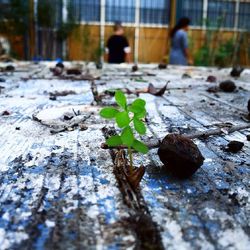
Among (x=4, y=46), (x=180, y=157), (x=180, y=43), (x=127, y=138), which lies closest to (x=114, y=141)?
(x=127, y=138)

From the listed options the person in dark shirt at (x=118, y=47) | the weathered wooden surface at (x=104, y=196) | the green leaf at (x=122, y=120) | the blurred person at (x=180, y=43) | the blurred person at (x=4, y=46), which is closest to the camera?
the weathered wooden surface at (x=104, y=196)

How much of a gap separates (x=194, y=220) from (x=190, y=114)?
939mm

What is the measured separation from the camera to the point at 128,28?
916cm

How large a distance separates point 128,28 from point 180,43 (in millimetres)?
3246

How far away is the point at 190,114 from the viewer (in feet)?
5.20

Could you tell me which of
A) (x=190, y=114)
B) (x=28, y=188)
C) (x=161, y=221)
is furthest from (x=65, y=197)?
(x=190, y=114)

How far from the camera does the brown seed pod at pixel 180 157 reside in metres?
0.84

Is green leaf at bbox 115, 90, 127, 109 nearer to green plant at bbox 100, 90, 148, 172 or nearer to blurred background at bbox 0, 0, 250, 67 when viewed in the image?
green plant at bbox 100, 90, 148, 172

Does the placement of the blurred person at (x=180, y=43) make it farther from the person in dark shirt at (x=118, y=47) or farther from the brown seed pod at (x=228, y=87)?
the brown seed pod at (x=228, y=87)

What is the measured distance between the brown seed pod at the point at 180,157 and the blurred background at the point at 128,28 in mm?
7740

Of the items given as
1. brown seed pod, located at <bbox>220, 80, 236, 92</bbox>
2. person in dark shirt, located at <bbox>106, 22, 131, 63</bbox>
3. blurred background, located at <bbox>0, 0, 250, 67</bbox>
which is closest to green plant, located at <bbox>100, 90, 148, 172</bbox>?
brown seed pod, located at <bbox>220, 80, 236, 92</bbox>

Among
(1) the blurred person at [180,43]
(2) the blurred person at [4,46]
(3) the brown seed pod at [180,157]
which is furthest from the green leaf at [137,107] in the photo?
(2) the blurred person at [4,46]

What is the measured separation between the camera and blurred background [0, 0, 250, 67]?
851 centimetres

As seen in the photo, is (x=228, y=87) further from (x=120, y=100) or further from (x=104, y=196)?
(x=104, y=196)
